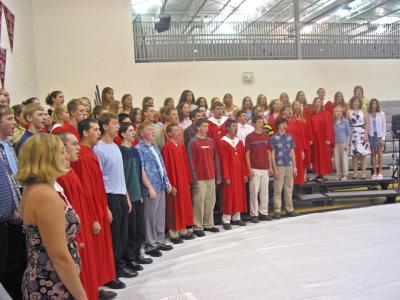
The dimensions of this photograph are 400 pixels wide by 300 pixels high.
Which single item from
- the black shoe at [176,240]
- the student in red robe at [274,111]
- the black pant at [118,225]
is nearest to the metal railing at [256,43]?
the student in red robe at [274,111]

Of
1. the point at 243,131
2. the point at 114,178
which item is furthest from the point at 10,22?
the point at 243,131

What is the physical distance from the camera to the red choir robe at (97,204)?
294 cm

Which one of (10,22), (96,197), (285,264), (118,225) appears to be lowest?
(285,264)

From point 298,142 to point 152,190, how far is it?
3140mm

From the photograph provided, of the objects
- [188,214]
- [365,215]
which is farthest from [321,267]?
[365,215]

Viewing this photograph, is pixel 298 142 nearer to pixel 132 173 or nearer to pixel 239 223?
pixel 239 223

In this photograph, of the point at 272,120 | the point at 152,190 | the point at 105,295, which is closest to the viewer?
the point at 105,295

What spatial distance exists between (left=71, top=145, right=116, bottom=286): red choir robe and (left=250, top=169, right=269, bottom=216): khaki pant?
271 cm

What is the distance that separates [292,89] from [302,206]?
421 cm

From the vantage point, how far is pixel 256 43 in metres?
9.76

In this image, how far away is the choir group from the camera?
167 cm

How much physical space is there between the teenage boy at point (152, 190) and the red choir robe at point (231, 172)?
1.13 meters

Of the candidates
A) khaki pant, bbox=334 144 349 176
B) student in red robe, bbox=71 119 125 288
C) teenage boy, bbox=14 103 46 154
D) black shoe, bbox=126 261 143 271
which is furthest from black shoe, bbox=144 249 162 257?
khaki pant, bbox=334 144 349 176

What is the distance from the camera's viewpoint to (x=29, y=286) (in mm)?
1692
